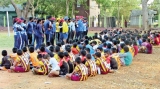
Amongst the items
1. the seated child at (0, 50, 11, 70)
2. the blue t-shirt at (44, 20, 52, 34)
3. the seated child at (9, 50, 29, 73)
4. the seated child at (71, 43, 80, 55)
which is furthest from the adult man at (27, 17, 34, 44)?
the seated child at (9, 50, 29, 73)

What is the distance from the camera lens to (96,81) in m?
7.82

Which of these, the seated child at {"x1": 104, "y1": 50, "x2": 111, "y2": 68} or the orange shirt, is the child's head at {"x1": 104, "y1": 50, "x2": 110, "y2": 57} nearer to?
the seated child at {"x1": 104, "y1": 50, "x2": 111, "y2": 68}

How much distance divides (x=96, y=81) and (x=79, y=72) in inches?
19.4

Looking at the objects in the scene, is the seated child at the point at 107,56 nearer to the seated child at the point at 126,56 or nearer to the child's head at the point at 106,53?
the child's head at the point at 106,53

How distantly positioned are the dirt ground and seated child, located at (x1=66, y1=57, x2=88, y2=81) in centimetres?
14

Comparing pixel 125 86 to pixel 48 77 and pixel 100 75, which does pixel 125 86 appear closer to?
pixel 100 75

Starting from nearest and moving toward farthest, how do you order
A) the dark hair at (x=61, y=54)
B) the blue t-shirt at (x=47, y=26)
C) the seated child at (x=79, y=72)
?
the seated child at (x=79, y=72), the dark hair at (x=61, y=54), the blue t-shirt at (x=47, y=26)

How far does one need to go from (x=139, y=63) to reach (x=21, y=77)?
15.2ft

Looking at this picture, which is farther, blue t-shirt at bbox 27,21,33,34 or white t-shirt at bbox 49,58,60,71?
blue t-shirt at bbox 27,21,33,34

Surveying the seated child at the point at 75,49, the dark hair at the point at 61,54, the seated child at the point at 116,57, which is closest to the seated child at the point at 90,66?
the dark hair at the point at 61,54

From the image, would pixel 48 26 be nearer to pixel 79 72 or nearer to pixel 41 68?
pixel 41 68

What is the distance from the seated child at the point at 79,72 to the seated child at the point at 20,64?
1.53 meters

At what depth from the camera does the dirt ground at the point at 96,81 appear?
7186 mm

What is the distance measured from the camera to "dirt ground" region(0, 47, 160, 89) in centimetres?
719
